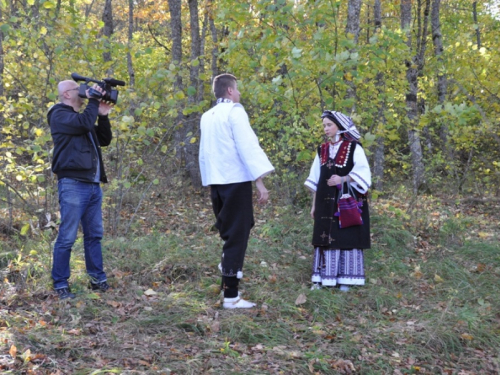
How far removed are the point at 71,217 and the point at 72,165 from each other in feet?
1.49

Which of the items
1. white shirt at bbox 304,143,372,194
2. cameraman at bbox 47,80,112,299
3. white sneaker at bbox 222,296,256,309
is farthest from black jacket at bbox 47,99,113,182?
white shirt at bbox 304,143,372,194

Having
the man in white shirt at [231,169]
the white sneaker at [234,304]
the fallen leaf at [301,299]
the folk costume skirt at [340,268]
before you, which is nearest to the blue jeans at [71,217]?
the man in white shirt at [231,169]

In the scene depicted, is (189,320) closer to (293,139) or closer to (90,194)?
(90,194)

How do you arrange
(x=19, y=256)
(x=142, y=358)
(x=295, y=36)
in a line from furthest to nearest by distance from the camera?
(x=295, y=36)
(x=19, y=256)
(x=142, y=358)

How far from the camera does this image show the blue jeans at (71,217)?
14.4ft

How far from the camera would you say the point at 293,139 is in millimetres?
6602

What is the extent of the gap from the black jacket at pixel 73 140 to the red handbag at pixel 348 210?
98.8 inches

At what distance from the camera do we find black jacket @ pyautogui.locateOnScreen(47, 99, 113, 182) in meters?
4.28

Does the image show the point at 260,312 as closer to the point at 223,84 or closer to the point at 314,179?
the point at 314,179

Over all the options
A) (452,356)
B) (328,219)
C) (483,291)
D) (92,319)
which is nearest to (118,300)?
(92,319)

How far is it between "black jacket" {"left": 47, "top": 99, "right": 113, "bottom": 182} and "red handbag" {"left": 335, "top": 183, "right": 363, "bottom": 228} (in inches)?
98.8

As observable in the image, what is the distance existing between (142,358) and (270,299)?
1621 millimetres

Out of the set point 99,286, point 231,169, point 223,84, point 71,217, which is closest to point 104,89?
point 223,84

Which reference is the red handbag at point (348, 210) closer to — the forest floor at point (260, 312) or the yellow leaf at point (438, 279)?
the forest floor at point (260, 312)
